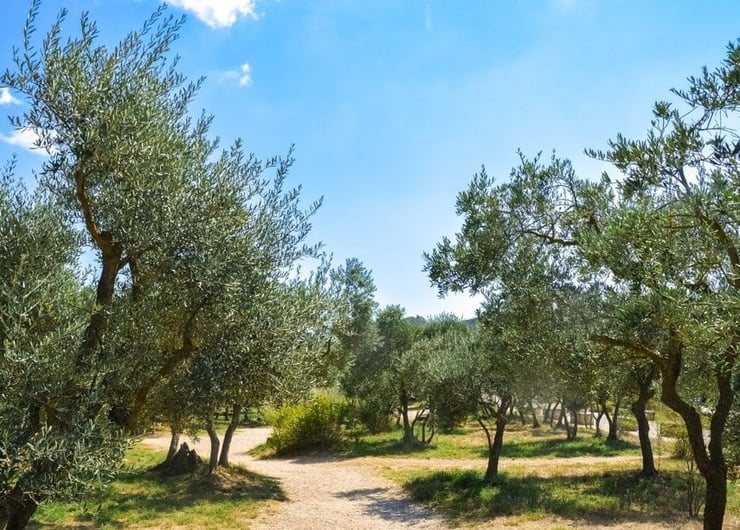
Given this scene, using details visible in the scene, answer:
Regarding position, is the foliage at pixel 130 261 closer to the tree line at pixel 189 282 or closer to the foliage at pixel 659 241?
the tree line at pixel 189 282

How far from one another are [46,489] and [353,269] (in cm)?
1716

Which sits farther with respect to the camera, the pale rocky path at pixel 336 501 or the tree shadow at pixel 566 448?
the tree shadow at pixel 566 448

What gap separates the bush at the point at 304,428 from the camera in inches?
1281

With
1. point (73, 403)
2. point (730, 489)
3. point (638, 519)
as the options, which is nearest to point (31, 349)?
point (73, 403)

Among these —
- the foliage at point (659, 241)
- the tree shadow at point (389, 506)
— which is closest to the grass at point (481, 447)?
the tree shadow at point (389, 506)

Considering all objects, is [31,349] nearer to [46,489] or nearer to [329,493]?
[46,489]

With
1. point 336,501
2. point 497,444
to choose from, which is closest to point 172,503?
point 336,501

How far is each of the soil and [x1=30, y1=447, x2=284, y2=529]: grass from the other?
92 cm

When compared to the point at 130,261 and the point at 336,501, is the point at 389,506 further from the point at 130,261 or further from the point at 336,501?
the point at 130,261

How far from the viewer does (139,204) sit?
23.3ft

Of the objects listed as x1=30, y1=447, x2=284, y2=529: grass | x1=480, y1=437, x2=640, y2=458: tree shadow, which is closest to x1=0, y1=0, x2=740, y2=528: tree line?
x1=30, y1=447, x2=284, y2=529: grass

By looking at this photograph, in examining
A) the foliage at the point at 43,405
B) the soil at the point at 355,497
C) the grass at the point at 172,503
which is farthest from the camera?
the soil at the point at 355,497

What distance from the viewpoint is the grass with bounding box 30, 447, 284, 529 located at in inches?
545

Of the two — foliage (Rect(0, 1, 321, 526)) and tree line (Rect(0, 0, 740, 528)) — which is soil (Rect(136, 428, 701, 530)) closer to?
tree line (Rect(0, 0, 740, 528))
